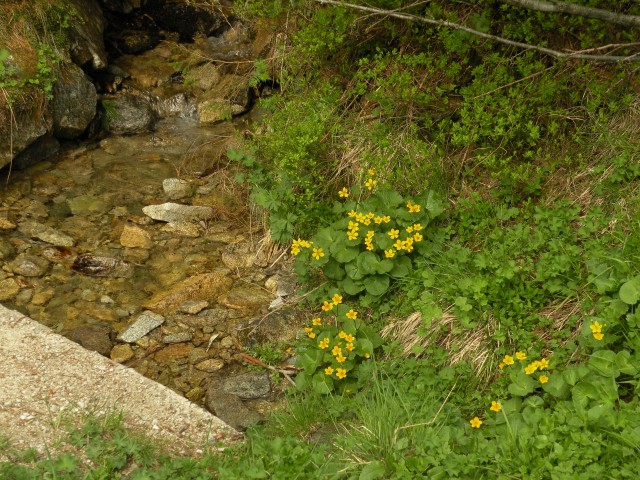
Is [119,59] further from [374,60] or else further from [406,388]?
[406,388]

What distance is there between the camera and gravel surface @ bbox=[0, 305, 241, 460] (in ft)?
12.3

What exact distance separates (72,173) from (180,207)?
1208 mm

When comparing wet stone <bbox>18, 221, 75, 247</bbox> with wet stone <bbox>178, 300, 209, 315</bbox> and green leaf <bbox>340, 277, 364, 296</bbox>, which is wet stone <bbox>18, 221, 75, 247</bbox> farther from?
green leaf <bbox>340, 277, 364, 296</bbox>

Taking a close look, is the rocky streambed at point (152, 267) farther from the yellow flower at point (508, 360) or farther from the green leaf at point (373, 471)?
the yellow flower at point (508, 360)

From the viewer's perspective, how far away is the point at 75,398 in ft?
13.0

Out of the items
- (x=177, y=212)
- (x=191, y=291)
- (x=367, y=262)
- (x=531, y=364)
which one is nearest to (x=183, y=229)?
(x=177, y=212)

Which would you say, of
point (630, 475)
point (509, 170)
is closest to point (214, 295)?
point (509, 170)

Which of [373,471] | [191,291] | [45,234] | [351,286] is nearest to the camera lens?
[373,471]

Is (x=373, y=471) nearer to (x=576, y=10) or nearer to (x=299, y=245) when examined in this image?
(x=299, y=245)

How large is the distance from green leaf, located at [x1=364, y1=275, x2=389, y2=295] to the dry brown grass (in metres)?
0.25

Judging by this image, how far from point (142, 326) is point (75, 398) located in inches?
39.0

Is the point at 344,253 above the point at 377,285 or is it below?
above

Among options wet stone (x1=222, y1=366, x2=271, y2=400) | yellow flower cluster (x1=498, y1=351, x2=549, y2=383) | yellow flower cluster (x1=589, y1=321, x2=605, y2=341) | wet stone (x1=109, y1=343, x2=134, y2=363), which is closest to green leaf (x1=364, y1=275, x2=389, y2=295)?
wet stone (x1=222, y1=366, x2=271, y2=400)

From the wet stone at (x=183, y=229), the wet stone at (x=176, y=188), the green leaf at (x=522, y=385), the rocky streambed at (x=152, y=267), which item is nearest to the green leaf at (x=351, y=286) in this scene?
the rocky streambed at (x=152, y=267)
